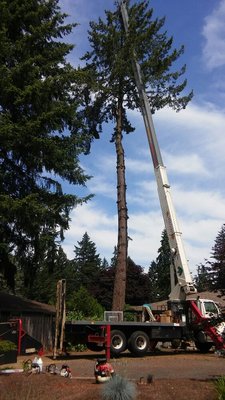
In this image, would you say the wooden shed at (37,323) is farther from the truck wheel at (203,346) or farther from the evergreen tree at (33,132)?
the truck wheel at (203,346)

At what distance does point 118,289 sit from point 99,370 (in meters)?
14.7

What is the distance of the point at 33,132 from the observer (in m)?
17.8

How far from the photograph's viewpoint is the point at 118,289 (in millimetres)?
24656

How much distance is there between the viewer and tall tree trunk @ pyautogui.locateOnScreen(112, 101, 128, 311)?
24.5m

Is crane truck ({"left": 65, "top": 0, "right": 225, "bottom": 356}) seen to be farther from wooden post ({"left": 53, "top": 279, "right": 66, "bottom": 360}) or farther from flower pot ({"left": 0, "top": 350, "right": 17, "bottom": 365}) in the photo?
flower pot ({"left": 0, "top": 350, "right": 17, "bottom": 365})

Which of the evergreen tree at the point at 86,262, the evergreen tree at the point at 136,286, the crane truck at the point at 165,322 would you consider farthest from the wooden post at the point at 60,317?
the evergreen tree at the point at 86,262

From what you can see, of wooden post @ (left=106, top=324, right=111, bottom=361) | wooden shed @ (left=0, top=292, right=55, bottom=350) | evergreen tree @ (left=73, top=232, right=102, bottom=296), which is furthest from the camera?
evergreen tree @ (left=73, top=232, right=102, bottom=296)

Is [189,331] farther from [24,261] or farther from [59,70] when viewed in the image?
[59,70]

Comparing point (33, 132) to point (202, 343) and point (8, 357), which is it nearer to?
point (8, 357)

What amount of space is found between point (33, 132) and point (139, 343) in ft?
28.7

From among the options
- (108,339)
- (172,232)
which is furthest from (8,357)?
(172,232)

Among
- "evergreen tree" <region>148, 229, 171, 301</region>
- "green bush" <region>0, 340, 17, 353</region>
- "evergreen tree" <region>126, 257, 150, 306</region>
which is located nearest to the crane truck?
"green bush" <region>0, 340, 17, 353</region>

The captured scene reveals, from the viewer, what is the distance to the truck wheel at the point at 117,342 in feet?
59.1

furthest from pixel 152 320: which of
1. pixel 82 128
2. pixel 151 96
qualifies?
pixel 151 96
